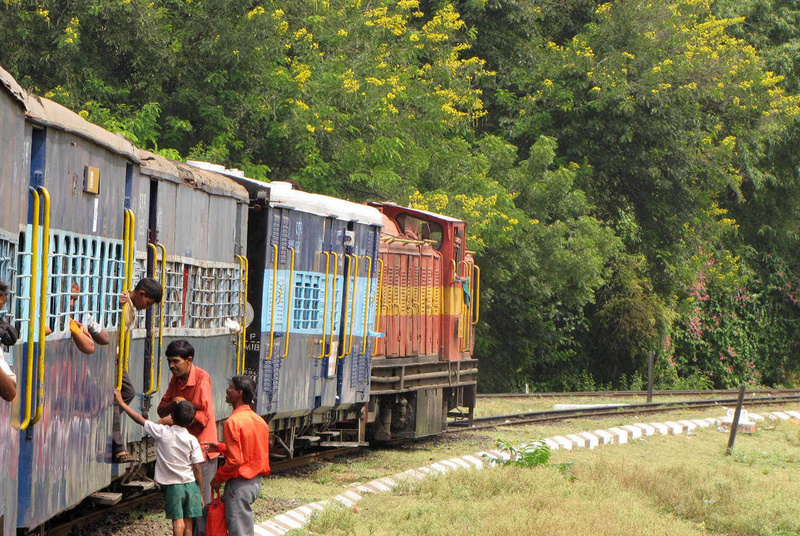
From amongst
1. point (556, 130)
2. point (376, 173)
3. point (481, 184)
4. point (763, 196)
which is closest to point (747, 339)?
point (763, 196)

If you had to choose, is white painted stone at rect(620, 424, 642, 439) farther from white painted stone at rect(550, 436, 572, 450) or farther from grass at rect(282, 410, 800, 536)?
grass at rect(282, 410, 800, 536)

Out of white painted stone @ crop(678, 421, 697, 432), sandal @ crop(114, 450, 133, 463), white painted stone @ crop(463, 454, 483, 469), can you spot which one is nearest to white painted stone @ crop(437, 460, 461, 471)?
white painted stone @ crop(463, 454, 483, 469)

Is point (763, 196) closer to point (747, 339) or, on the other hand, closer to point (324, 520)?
point (747, 339)

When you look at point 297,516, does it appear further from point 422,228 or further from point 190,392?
point 422,228

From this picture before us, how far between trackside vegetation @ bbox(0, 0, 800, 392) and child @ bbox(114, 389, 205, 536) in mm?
13086

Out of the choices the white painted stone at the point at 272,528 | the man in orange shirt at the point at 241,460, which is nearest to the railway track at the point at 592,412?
the white painted stone at the point at 272,528

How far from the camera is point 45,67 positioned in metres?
21.1

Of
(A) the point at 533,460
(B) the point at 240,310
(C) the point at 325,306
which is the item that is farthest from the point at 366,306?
(B) the point at 240,310

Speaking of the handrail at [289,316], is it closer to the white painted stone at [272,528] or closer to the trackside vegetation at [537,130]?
the white painted stone at [272,528]

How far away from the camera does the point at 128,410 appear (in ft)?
26.4

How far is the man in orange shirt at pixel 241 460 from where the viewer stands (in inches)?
293

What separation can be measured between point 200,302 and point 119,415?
6.95 feet

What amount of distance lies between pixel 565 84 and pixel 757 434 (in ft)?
43.7

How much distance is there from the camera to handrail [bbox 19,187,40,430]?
19.3 feet
